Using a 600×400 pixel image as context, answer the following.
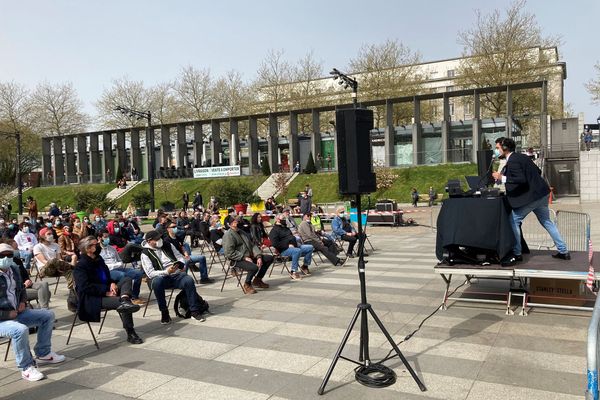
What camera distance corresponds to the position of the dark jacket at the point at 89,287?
20.7ft

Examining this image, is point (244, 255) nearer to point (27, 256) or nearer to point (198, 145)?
point (27, 256)

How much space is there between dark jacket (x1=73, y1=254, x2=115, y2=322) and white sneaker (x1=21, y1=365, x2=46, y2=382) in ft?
3.40

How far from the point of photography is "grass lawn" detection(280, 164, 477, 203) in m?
36.1

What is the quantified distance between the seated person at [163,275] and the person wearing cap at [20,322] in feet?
5.86

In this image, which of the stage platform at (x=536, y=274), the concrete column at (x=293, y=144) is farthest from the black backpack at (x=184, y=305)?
the concrete column at (x=293, y=144)

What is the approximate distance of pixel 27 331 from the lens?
5.40 m

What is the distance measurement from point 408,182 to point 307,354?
109 feet

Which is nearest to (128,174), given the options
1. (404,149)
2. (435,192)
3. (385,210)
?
(404,149)

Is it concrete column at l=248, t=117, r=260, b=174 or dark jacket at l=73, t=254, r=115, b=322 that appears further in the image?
concrete column at l=248, t=117, r=260, b=174

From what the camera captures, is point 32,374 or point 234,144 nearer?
point 32,374

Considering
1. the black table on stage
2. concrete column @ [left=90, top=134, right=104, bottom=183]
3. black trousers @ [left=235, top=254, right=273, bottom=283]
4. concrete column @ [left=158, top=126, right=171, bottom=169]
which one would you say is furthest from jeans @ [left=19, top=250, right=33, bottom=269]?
concrete column @ [left=90, top=134, right=104, bottom=183]

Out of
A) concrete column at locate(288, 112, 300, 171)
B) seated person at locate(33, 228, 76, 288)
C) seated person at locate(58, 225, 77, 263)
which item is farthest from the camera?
concrete column at locate(288, 112, 300, 171)

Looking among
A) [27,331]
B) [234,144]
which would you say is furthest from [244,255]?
[234,144]

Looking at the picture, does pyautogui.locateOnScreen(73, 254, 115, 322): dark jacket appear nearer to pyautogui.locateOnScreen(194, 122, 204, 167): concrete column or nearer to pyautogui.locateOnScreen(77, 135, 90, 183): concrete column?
pyautogui.locateOnScreen(194, 122, 204, 167): concrete column
